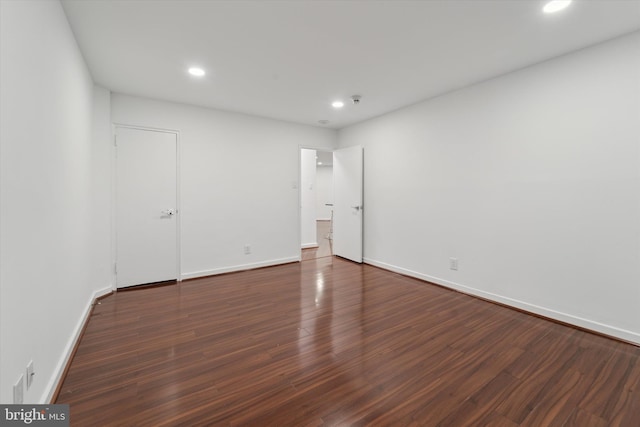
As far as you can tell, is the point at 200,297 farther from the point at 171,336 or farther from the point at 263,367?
the point at 263,367

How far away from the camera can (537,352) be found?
221cm

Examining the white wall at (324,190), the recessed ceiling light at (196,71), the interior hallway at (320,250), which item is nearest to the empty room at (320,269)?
the recessed ceiling light at (196,71)

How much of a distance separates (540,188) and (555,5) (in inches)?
64.0

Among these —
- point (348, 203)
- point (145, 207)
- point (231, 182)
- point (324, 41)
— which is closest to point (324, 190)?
point (348, 203)

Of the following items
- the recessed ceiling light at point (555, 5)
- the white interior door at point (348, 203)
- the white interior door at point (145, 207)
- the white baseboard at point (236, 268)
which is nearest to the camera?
the recessed ceiling light at point (555, 5)

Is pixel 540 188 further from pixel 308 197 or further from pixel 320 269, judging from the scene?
pixel 308 197

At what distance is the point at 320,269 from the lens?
4.71 meters

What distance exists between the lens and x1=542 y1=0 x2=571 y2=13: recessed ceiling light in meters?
1.97

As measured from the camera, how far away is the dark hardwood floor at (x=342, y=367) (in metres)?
1.59

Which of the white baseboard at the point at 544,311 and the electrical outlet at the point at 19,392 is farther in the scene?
the white baseboard at the point at 544,311

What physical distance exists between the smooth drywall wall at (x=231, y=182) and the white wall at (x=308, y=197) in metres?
1.20

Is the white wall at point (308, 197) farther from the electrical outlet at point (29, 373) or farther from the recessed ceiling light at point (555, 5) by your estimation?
the electrical outlet at point (29, 373)

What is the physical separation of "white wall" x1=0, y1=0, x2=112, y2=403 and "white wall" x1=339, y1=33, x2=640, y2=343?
13.0ft

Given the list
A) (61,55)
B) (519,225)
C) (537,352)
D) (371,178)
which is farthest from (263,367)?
(371,178)
